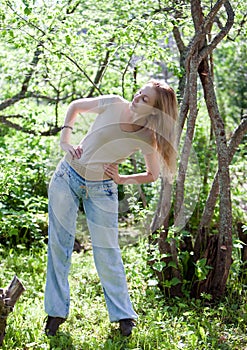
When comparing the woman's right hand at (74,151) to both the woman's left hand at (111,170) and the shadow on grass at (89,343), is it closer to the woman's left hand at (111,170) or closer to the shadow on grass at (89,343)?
the woman's left hand at (111,170)

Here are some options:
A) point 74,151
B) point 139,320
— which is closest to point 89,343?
point 139,320

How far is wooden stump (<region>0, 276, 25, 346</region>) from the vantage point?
278cm

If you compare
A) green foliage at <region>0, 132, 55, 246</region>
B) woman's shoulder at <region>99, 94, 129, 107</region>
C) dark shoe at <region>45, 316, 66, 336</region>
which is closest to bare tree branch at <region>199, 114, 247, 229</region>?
woman's shoulder at <region>99, 94, 129, 107</region>

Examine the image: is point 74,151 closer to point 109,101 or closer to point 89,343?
point 109,101

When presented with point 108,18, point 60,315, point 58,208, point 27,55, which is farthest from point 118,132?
point 27,55

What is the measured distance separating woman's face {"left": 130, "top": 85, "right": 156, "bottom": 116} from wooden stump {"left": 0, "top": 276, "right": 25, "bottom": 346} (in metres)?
1.08

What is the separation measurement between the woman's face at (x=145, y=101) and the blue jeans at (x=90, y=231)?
425 millimetres

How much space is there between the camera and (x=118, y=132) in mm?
2930

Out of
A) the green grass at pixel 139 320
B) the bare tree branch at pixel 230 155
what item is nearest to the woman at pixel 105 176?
the green grass at pixel 139 320

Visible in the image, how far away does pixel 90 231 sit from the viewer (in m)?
3.06

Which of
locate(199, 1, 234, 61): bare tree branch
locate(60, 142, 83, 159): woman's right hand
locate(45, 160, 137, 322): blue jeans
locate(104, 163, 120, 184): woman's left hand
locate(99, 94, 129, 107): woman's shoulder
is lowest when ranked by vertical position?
locate(45, 160, 137, 322): blue jeans

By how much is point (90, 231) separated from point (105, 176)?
323 millimetres

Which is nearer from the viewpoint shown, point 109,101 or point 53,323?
point 109,101

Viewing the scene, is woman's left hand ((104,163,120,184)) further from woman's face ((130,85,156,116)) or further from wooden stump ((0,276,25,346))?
wooden stump ((0,276,25,346))
